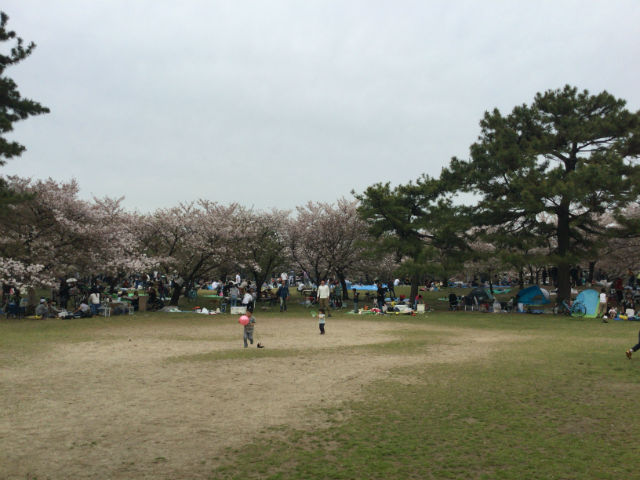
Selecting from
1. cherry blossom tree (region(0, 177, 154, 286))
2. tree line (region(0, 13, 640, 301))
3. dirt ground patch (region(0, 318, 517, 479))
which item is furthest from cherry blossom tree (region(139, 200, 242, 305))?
dirt ground patch (region(0, 318, 517, 479))

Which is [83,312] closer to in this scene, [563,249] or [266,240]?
[266,240]

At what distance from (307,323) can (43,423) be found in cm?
1661

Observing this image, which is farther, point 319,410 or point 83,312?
point 83,312

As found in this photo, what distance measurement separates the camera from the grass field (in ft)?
19.5

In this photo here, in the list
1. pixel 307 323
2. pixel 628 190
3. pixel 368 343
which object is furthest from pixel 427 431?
pixel 628 190

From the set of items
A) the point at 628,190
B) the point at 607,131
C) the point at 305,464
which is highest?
the point at 607,131

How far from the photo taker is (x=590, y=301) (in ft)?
89.2

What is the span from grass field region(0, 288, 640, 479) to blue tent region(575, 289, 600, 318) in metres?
11.7

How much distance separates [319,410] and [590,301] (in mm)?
24078

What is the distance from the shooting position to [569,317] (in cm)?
2705

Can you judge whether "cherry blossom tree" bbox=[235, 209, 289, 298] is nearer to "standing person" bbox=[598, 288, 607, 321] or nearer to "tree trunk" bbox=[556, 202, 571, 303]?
"tree trunk" bbox=[556, 202, 571, 303]

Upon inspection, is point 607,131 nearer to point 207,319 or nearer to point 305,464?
point 207,319

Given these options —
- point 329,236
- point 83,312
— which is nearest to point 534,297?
point 329,236

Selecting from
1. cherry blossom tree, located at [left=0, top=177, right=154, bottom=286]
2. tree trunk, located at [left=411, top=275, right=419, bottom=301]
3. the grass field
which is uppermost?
cherry blossom tree, located at [left=0, top=177, right=154, bottom=286]
